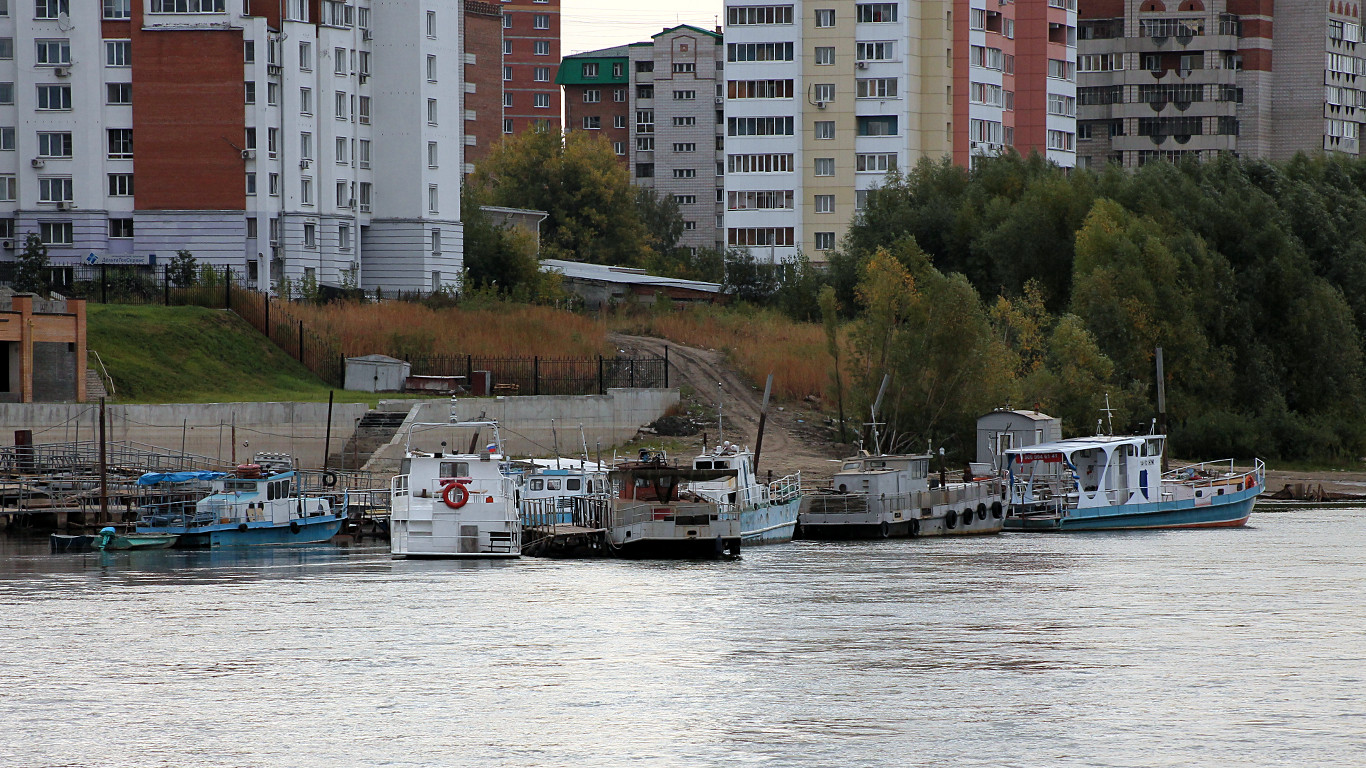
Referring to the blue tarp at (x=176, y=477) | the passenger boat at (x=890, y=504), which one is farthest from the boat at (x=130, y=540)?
the passenger boat at (x=890, y=504)

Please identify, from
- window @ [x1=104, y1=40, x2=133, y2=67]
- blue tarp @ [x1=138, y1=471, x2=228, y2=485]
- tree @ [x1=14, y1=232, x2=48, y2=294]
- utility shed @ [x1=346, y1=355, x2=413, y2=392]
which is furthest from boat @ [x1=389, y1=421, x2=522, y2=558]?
window @ [x1=104, y1=40, x2=133, y2=67]

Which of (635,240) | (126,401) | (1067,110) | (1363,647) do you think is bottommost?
(1363,647)

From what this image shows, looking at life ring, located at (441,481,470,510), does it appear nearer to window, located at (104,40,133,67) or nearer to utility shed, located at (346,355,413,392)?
utility shed, located at (346,355,413,392)

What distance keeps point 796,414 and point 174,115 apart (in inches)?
1350

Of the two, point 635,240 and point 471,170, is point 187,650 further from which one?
point 471,170

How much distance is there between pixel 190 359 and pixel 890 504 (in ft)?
100

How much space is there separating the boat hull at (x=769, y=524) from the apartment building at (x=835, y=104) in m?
67.7

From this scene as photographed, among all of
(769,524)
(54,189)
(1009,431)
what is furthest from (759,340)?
(54,189)

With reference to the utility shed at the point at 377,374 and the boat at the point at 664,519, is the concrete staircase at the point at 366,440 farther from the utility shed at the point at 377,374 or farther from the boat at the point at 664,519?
the boat at the point at 664,519

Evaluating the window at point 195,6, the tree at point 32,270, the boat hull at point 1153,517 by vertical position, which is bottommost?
the boat hull at point 1153,517

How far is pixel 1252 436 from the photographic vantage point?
81125 millimetres

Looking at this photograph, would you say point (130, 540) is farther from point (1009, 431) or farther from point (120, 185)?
point (120, 185)

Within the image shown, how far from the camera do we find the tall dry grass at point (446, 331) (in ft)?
256

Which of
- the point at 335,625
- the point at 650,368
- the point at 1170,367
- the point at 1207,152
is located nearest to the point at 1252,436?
the point at 1170,367
